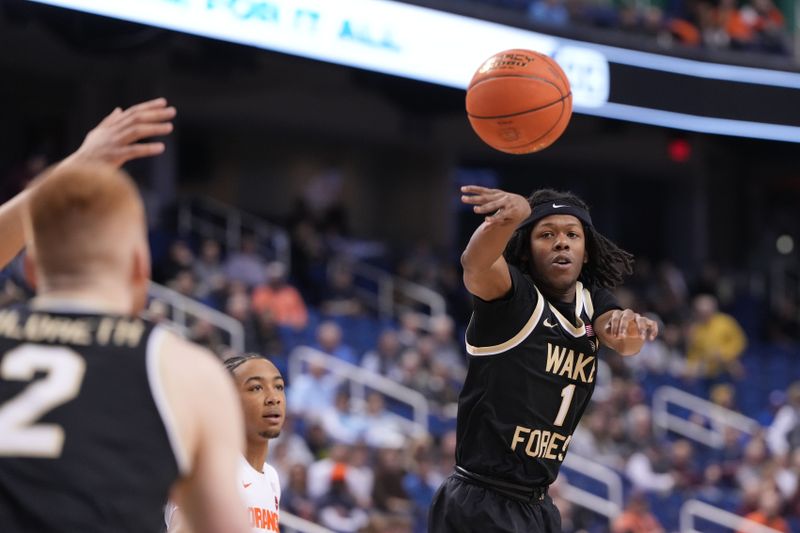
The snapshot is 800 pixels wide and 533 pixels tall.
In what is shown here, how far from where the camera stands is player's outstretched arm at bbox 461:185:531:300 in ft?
13.0

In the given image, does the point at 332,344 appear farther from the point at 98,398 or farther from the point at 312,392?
the point at 98,398

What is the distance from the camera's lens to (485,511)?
4398mm

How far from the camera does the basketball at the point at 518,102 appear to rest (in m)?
4.95

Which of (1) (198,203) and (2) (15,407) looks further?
(1) (198,203)

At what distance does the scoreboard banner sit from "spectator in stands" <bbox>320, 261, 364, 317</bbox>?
2.67 metres

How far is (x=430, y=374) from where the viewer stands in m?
12.5

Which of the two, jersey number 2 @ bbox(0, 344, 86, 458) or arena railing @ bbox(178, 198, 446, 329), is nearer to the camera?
jersey number 2 @ bbox(0, 344, 86, 458)

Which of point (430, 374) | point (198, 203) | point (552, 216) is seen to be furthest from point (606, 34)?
point (552, 216)

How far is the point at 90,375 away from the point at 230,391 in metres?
0.26

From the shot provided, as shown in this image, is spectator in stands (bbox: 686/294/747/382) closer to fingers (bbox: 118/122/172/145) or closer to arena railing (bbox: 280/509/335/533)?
arena railing (bbox: 280/509/335/533)

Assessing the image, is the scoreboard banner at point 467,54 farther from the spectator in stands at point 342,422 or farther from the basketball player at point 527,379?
the basketball player at point 527,379

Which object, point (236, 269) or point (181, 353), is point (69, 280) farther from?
point (236, 269)

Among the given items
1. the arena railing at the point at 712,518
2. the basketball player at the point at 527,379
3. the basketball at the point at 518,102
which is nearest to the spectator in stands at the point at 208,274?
the arena railing at the point at 712,518

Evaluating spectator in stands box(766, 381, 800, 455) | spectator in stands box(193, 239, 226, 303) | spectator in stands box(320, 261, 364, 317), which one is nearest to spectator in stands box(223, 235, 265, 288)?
spectator in stands box(193, 239, 226, 303)
